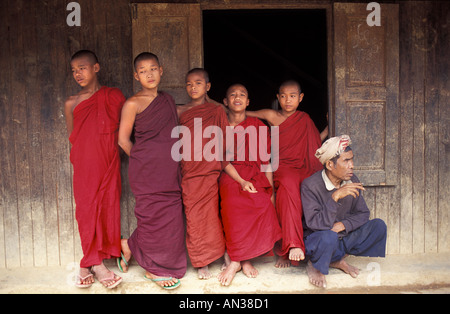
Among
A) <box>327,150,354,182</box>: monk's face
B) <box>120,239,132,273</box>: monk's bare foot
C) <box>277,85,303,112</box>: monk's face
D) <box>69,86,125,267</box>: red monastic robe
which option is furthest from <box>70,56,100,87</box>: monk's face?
<box>327,150,354,182</box>: monk's face

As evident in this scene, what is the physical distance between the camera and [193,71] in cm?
321

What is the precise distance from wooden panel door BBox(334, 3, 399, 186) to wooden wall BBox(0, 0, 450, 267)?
0.17 meters

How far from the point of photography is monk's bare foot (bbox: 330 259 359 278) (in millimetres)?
3074

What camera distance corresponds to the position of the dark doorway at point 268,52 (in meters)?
6.10

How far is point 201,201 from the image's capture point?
3.05m

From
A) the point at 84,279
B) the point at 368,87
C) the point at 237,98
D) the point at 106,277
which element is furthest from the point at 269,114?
the point at 84,279

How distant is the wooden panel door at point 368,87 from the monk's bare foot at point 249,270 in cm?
133

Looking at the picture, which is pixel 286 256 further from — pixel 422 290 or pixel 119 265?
pixel 119 265

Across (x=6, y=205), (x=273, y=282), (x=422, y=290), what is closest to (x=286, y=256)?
(x=273, y=282)

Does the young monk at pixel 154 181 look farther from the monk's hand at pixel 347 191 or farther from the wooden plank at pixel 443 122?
the wooden plank at pixel 443 122

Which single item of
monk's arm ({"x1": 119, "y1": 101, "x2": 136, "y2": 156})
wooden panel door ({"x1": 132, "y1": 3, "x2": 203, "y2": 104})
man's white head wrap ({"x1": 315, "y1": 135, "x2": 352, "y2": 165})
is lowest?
man's white head wrap ({"x1": 315, "y1": 135, "x2": 352, "y2": 165})

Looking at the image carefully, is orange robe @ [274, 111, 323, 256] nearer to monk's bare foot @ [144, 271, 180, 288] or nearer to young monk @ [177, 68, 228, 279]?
young monk @ [177, 68, 228, 279]

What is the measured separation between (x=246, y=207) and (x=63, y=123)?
1.87 metres

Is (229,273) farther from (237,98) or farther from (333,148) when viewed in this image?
(237,98)
